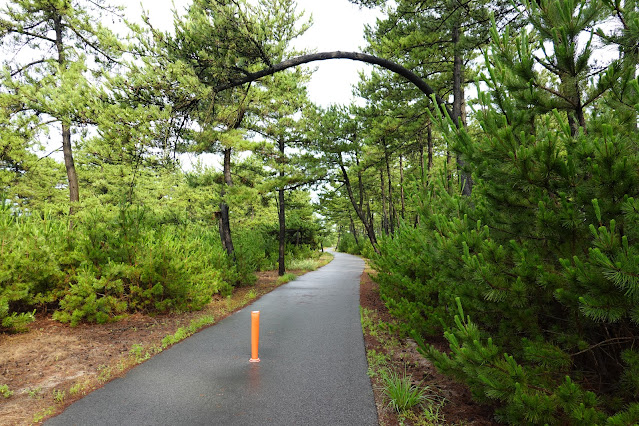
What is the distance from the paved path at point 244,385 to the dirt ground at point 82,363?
290 millimetres

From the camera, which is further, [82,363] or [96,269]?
[96,269]

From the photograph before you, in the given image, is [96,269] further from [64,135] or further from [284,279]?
[64,135]

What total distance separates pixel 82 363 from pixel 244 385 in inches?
115

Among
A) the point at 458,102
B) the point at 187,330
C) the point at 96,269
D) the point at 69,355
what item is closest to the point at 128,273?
the point at 96,269

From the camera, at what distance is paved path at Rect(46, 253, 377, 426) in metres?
3.66

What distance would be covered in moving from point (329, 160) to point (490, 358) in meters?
14.2

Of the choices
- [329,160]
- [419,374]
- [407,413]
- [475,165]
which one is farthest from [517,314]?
[329,160]

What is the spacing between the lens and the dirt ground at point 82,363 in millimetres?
3738

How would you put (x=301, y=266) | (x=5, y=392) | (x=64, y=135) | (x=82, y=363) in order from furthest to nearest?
(x=301, y=266)
(x=64, y=135)
(x=82, y=363)
(x=5, y=392)

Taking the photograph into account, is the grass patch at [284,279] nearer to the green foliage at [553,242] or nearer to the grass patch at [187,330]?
the grass patch at [187,330]

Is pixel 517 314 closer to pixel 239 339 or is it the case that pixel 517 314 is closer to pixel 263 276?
pixel 239 339

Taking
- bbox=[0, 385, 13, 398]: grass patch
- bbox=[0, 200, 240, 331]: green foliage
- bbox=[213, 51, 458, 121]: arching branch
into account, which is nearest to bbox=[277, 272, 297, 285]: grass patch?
bbox=[0, 200, 240, 331]: green foliage

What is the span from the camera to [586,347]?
2377 mm

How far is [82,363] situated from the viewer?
5.17 m
